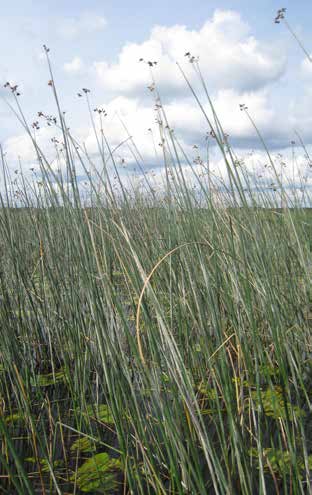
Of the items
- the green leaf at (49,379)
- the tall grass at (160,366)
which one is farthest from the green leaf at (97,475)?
the green leaf at (49,379)

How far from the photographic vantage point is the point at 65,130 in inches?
57.1

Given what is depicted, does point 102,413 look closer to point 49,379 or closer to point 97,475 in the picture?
point 97,475

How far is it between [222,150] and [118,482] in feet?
3.69

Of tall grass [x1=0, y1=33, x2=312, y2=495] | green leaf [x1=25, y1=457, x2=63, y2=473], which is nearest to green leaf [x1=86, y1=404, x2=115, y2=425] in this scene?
tall grass [x1=0, y1=33, x2=312, y2=495]

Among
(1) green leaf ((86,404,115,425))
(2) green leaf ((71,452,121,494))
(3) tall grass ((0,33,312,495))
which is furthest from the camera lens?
(1) green leaf ((86,404,115,425))

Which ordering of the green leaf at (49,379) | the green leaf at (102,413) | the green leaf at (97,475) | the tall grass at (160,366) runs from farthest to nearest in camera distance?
the green leaf at (49,379), the green leaf at (102,413), the green leaf at (97,475), the tall grass at (160,366)

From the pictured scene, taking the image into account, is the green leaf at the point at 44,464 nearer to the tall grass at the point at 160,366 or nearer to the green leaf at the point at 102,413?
the tall grass at the point at 160,366

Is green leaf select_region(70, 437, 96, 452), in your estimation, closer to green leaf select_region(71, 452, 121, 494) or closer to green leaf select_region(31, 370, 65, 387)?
green leaf select_region(71, 452, 121, 494)

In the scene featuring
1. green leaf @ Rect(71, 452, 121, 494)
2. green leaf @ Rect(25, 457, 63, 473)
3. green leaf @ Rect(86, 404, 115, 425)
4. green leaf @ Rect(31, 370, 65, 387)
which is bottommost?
green leaf @ Rect(71, 452, 121, 494)

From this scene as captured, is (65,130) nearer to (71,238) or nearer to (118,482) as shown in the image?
(71,238)

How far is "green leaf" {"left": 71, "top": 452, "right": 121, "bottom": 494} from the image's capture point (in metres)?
1.44

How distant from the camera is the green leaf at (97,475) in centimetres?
144

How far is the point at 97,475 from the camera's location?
1.49m

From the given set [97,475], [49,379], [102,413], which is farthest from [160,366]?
[49,379]
